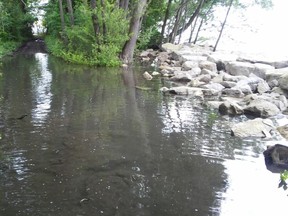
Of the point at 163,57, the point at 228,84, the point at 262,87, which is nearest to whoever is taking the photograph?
the point at 262,87

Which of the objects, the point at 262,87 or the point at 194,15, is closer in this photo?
the point at 262,87

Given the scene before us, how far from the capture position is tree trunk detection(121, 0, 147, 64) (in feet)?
57.4

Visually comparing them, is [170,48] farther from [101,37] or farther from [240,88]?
[240,88]

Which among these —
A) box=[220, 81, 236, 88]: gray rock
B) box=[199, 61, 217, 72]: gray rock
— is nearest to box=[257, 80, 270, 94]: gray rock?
box=[220, 81, 236, 88]: gray rock

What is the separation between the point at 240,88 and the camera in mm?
11844

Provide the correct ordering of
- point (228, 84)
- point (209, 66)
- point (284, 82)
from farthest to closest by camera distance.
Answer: point (209, 66) → point (228, 84) → point (284, 82)

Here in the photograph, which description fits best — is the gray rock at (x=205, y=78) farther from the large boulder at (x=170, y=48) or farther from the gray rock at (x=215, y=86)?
the large boulder at (x=170, y=48)

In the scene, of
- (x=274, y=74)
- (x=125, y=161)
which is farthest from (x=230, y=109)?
(x=274, y=74)

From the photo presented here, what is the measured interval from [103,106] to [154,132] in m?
2.37

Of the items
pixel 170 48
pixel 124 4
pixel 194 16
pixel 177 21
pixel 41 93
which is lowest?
pixel 170 48

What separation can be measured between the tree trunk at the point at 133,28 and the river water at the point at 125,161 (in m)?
8.52

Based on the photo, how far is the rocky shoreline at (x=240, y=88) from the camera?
798cm

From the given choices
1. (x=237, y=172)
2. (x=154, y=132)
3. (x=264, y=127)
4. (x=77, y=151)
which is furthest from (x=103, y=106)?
(x=237, y=172)

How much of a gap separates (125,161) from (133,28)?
1321cm
